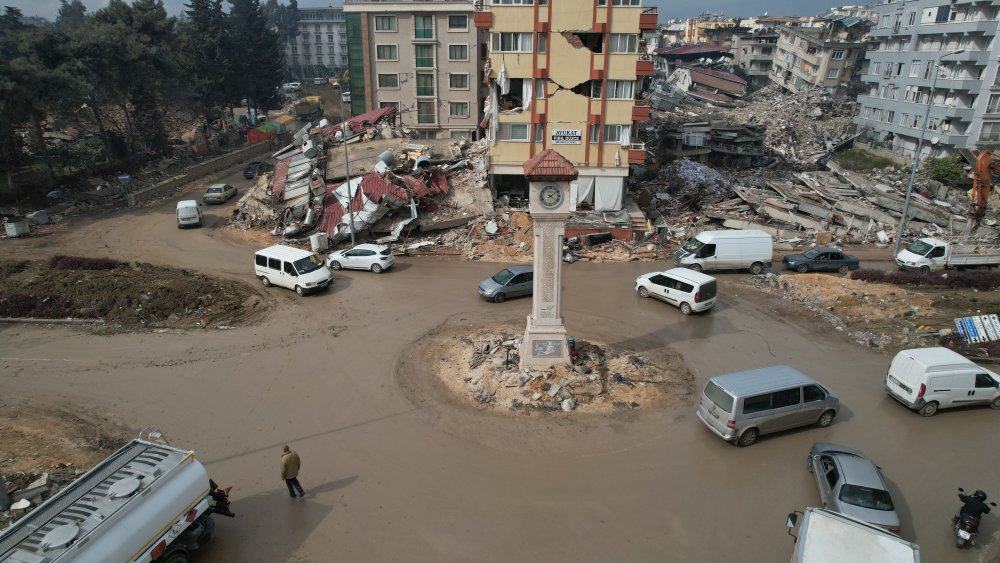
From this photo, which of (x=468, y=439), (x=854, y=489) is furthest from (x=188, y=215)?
(x=854, y=489)

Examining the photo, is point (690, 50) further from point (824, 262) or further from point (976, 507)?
point (976, 507)

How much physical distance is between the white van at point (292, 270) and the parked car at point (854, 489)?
1886 cm

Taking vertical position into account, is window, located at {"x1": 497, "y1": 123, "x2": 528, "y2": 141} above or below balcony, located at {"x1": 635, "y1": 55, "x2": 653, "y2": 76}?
below

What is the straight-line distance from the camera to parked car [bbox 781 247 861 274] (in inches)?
1038

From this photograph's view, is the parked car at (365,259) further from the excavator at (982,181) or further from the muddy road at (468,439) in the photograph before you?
the excavator at (982,181)

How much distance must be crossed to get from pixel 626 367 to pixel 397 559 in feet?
30.3

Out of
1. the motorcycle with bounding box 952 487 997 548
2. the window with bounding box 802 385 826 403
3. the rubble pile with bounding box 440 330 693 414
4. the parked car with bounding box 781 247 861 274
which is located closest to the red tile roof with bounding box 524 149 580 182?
the rubble pile with bounding box 440 330 693 414

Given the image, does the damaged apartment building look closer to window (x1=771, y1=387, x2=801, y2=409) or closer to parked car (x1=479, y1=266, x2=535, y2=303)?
parked car (x1=479, y1=266, x2=535, y2=303)

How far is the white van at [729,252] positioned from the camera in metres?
25.9

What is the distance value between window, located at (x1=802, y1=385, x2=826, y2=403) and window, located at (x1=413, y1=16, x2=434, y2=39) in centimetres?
4402

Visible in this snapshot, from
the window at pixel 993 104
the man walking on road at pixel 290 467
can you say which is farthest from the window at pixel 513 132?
the window at pixel 993 104

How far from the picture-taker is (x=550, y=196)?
1580 centimetres

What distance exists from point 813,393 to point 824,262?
14725 mm

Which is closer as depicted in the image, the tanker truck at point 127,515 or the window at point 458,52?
the tanker truck at point 127,515
